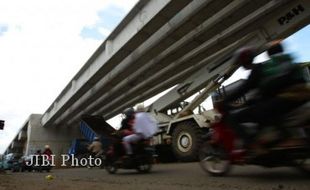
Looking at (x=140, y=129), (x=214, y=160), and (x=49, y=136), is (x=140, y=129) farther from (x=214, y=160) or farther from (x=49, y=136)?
(x=49, y=136)

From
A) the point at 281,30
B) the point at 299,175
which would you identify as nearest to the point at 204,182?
the point at 299,175

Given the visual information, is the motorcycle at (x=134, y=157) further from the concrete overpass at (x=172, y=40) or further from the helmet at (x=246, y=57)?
the concrete overpass at (x=172, y=40)

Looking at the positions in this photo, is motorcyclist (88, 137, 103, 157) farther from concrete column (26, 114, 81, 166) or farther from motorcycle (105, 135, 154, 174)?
concrete column (26, 114, 81, 166)

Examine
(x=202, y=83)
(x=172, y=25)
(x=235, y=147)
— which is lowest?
(x=235, y=147)

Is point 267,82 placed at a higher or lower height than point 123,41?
lower

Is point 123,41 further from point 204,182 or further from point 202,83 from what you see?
point 204,182

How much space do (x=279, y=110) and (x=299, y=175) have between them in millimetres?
1487

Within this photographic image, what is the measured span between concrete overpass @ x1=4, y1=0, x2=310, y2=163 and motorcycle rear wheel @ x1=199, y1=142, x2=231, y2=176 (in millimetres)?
7511

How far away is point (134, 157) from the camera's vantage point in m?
9.09

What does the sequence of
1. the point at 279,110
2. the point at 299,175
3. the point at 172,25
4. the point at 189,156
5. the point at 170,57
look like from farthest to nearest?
the point at 170,57 < the point at 172,25 < the point at 189,156 < the point at 299,175 < the point at 279,110

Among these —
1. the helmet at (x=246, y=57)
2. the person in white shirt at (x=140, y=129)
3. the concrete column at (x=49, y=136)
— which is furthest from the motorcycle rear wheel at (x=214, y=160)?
the concrete column at (x=49, y=136)

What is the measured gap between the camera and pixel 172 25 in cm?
1466

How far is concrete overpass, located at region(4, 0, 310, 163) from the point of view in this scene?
43.5 ft

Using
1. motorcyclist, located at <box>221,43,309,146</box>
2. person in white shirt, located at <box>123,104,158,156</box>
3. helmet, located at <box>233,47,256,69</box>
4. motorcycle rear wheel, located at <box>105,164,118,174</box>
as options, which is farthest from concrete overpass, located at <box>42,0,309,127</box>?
motorcyclist, located at <box>221,43,309,146</box>
